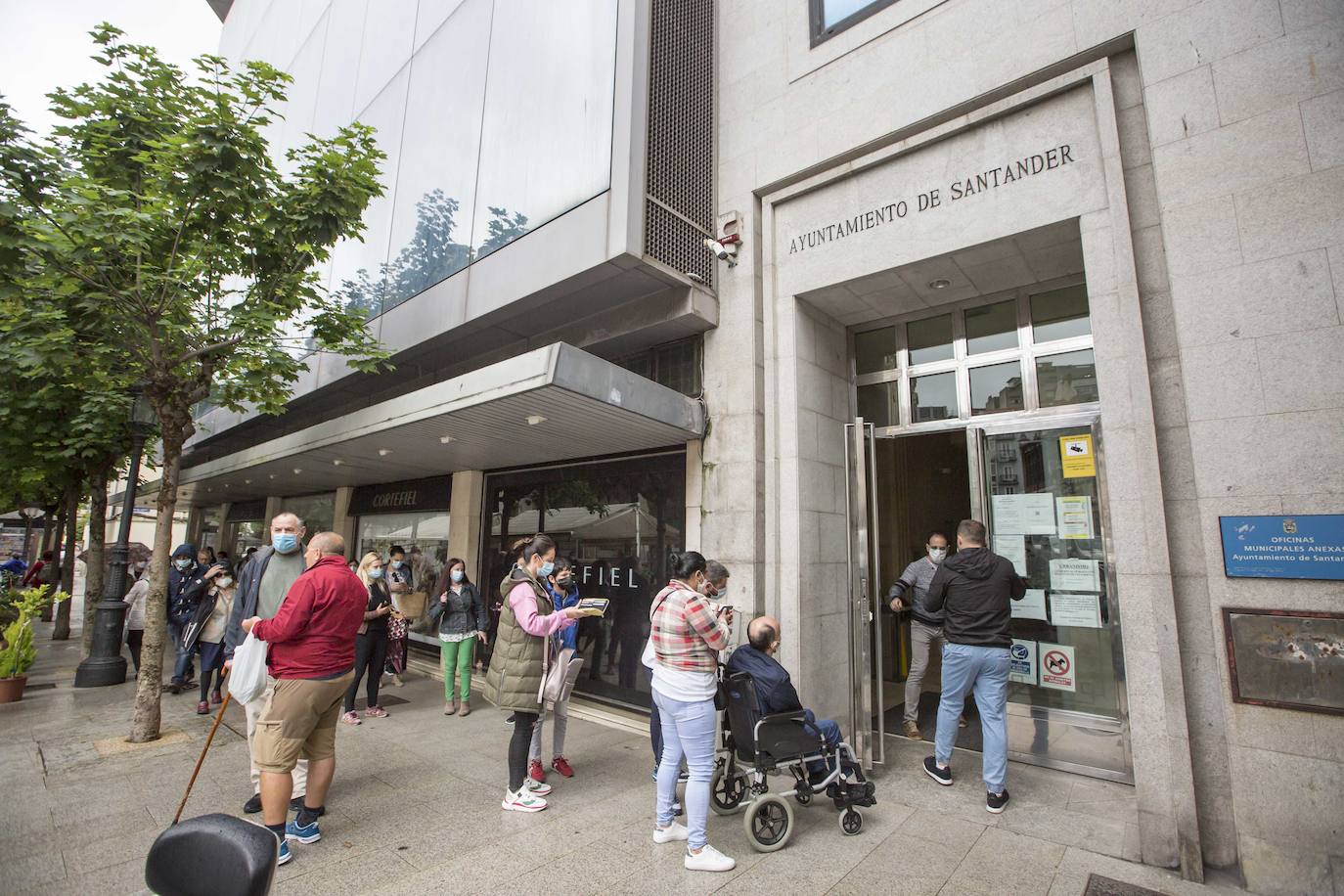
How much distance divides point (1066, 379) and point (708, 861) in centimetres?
497

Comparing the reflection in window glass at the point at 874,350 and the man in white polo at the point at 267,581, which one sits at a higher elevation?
the reflection in window glass at the point at 874,350

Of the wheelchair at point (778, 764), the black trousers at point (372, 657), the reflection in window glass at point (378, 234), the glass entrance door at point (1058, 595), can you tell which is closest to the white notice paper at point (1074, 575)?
the glass entrance door at point (1058, 595)

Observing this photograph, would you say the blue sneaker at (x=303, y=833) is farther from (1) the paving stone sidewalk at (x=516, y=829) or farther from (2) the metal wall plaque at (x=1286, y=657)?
(2) the metal wall plaque at (x=1286, y=657)

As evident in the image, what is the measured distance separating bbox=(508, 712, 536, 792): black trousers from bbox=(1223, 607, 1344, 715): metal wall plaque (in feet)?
14.5

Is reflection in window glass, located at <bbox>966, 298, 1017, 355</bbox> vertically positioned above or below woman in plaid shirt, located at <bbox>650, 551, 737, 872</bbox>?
above

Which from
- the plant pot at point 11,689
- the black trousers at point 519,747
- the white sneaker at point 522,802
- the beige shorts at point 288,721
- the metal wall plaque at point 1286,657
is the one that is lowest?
the plant pot at point 11,689

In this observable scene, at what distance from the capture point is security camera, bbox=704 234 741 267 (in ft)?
21.6

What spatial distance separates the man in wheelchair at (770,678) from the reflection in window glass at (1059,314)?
3.97 metres

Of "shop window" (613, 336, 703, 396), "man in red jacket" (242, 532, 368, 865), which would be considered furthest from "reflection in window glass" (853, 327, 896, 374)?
"man in red jacket" (242, 532, 368, 865)

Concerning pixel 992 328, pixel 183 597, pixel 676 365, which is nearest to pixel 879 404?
pixel 992 328

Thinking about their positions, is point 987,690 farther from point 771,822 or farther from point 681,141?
point 681,141

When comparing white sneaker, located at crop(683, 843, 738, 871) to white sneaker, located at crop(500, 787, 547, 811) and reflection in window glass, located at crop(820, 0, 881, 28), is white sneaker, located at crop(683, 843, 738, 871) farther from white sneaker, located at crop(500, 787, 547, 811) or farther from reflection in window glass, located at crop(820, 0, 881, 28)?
reflection in window glass, located at crop(820, 0, 881, 28)

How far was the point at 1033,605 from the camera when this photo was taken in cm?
549

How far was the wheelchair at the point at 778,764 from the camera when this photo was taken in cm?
381
